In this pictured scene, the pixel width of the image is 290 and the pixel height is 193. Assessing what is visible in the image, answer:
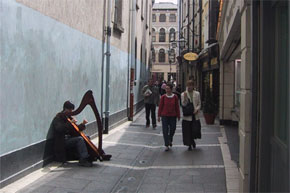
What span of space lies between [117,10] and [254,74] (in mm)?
10681

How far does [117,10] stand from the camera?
13906 mm

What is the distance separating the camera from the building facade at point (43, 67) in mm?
5516

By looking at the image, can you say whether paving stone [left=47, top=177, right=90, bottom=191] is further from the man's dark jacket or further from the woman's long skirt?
the woman's long skirt

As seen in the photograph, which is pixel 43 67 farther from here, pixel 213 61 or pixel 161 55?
pixel 161 55

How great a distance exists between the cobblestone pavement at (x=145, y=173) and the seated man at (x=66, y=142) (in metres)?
0.19

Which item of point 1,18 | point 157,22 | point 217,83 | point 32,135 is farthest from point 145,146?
point 157,22

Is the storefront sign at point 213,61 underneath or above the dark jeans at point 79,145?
above

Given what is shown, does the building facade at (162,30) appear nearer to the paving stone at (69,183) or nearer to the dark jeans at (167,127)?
the dark jeans at (167,127)

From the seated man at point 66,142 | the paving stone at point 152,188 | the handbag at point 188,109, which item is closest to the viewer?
the paving stone at point 152,188

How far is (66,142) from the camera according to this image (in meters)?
6.98

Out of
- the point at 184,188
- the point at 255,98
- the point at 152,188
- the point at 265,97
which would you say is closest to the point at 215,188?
the point at 184,188

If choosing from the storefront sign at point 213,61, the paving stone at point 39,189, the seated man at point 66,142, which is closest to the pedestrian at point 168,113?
the seated man at point 66,142

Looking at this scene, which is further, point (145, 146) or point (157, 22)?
point (157, 22)

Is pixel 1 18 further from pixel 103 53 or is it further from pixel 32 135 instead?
pixel 103 53
